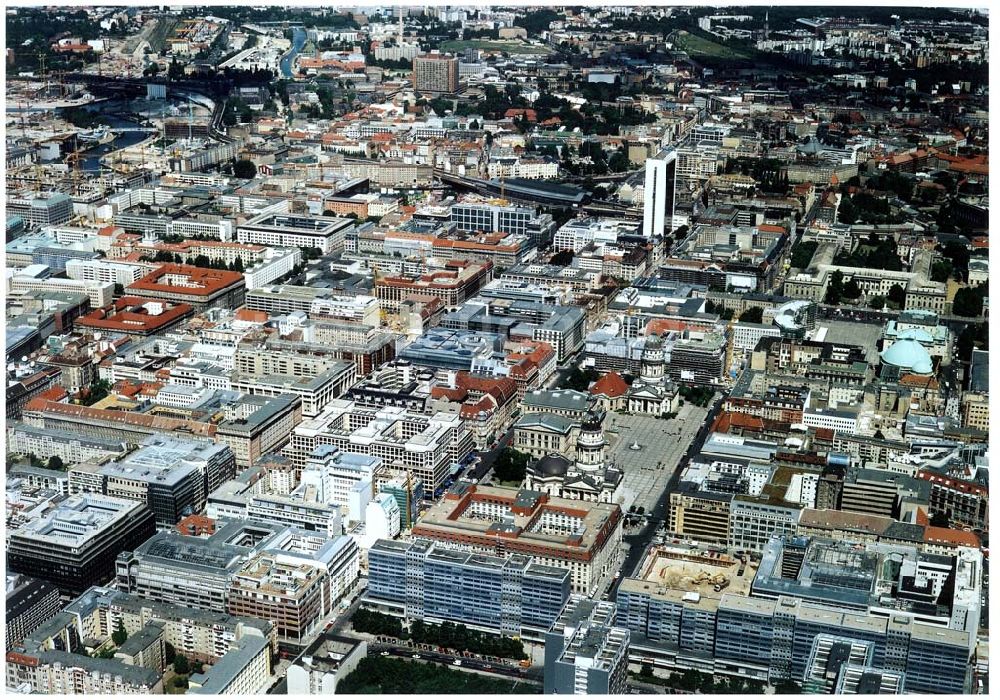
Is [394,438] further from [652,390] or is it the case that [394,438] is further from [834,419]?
[834,419]

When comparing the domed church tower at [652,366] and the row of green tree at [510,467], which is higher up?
the domed church tower at [652,366]

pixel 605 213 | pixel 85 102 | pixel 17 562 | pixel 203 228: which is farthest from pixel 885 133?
pixel 17 562

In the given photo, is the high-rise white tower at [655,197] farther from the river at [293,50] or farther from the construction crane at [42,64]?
the river at [293,50]

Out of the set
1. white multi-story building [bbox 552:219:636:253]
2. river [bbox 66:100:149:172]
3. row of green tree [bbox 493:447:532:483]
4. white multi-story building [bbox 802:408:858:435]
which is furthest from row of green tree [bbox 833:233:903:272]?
river [bbox 66:100:149:172]

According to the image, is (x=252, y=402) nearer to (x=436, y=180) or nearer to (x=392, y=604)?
(x=392, y=604)

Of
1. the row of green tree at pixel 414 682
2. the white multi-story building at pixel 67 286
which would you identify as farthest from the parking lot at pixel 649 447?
the white multi-story building at pixel 67 286

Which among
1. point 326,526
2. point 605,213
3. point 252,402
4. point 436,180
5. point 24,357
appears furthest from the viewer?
point 436,180
